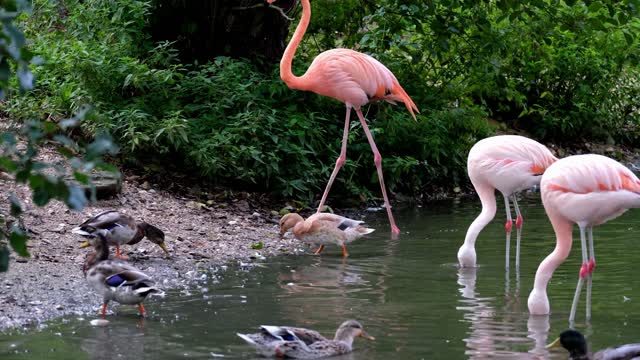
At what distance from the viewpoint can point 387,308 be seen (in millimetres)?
6672

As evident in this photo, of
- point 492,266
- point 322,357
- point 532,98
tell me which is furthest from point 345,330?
point 532,98

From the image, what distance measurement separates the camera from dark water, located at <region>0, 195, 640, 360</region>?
5.57 m

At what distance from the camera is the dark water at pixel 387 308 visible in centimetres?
557

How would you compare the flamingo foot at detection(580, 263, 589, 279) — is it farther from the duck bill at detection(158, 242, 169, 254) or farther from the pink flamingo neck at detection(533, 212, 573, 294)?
the duck bill at detection(158, 242, 169, 254)

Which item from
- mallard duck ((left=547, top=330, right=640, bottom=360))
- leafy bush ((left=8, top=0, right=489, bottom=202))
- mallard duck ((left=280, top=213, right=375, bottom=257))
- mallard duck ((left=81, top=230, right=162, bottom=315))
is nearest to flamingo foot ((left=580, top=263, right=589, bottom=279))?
mallard duck ((left=547, top=330, right=640, bottom=360))

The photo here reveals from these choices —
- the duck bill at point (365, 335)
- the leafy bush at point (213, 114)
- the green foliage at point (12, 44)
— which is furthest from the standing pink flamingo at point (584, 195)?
the green foliage at point (12, 44)

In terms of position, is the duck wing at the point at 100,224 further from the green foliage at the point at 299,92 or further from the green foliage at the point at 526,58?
the green foliage at the point at 526,58

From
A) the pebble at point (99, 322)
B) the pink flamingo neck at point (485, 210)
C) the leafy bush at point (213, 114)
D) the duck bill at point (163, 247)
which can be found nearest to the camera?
the pebble at point (99, 322)

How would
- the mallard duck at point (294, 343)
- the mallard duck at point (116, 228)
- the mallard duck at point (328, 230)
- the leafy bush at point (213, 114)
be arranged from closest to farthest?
1. the mallard duck at point (294, 343)
2. the mallard duck at point (116, 228)
3. the mallard duck at point (328, 230)
4. the leafy bush at point (213, 114)

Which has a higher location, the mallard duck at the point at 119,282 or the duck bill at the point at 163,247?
the mallard duck at the point at 119,282

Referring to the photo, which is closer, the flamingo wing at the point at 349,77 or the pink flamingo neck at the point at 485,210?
the pink flamingo neck at the point at 485,210

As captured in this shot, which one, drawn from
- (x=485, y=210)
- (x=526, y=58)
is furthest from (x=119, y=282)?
(x=526, y=58)

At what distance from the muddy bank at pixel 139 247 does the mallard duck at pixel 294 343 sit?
4.94ft

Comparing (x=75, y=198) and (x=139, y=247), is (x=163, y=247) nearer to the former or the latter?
(x=139, y=247)
